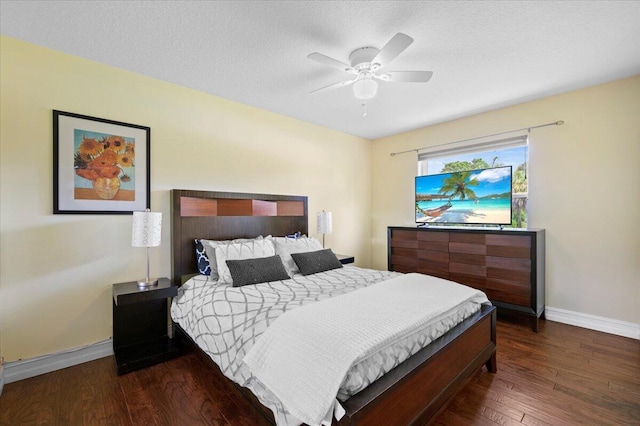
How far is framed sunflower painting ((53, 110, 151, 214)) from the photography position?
235 centimetres

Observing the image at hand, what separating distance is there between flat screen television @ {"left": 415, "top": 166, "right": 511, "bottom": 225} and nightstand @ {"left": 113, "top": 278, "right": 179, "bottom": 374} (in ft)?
11.4

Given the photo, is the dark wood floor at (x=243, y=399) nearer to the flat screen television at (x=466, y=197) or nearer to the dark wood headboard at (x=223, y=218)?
the dark wood headboard at (x=223, y=218)

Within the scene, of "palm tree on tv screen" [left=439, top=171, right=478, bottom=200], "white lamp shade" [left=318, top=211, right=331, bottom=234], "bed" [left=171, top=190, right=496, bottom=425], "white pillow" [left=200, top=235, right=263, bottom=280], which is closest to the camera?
"bed" [left=171, top=190, right=496, bottom=425]

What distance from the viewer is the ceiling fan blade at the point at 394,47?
1744 mm

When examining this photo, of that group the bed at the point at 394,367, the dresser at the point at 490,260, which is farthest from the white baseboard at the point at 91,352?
the bed at the point at 394,367

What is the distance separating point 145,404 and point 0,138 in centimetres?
223

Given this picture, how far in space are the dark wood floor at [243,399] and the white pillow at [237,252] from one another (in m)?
0.77

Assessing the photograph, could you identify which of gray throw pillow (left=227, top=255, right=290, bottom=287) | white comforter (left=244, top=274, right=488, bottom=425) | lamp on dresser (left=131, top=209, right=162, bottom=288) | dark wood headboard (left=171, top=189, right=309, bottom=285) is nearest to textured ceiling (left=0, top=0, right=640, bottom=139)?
dark wood headboard (left=171, top=189, right=309, bottom=285)

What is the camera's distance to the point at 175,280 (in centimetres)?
284

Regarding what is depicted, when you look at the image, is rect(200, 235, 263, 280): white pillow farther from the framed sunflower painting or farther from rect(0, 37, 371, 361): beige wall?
the framed sunflower painting

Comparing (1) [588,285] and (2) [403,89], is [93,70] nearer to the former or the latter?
(2) [403,89]

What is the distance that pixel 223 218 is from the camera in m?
3.23

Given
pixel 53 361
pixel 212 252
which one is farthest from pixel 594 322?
pixel 53 361

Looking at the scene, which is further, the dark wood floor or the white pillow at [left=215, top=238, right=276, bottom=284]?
the white pillow at [left=215, top=238, right=276, bottom=284]
